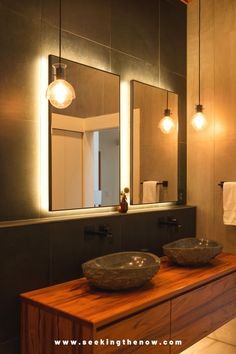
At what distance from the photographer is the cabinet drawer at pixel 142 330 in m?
1.59

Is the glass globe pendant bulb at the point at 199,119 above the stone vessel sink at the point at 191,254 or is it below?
above

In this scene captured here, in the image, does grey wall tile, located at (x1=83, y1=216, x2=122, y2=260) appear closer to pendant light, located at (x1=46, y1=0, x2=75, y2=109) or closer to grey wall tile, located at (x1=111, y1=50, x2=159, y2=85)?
pendant light, located at (x1=46, y1=0, x2=75, y2=109)

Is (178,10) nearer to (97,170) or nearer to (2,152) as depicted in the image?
(97,170)

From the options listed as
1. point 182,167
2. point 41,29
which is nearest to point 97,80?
point 41,29

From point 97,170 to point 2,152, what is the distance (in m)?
0.75

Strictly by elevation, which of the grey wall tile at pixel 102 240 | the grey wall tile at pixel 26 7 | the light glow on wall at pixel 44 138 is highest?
the grey wall tile at pixel 26 7

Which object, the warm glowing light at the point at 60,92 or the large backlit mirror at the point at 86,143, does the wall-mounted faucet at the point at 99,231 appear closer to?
the large backlit mirror at the point at 86,143

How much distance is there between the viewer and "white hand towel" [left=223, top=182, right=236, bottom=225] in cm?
281

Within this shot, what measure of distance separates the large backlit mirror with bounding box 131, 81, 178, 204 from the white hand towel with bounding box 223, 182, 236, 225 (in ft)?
1.53

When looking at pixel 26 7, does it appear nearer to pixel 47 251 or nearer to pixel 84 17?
pixel 84 17

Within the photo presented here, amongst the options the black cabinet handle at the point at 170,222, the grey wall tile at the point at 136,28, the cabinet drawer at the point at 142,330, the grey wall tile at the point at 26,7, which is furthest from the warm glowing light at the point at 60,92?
the black cabinet handle at the point at 170,222

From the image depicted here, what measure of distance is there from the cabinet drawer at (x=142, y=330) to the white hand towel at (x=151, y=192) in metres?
1.09

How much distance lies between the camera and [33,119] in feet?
6.77

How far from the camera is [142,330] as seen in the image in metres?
1.76
